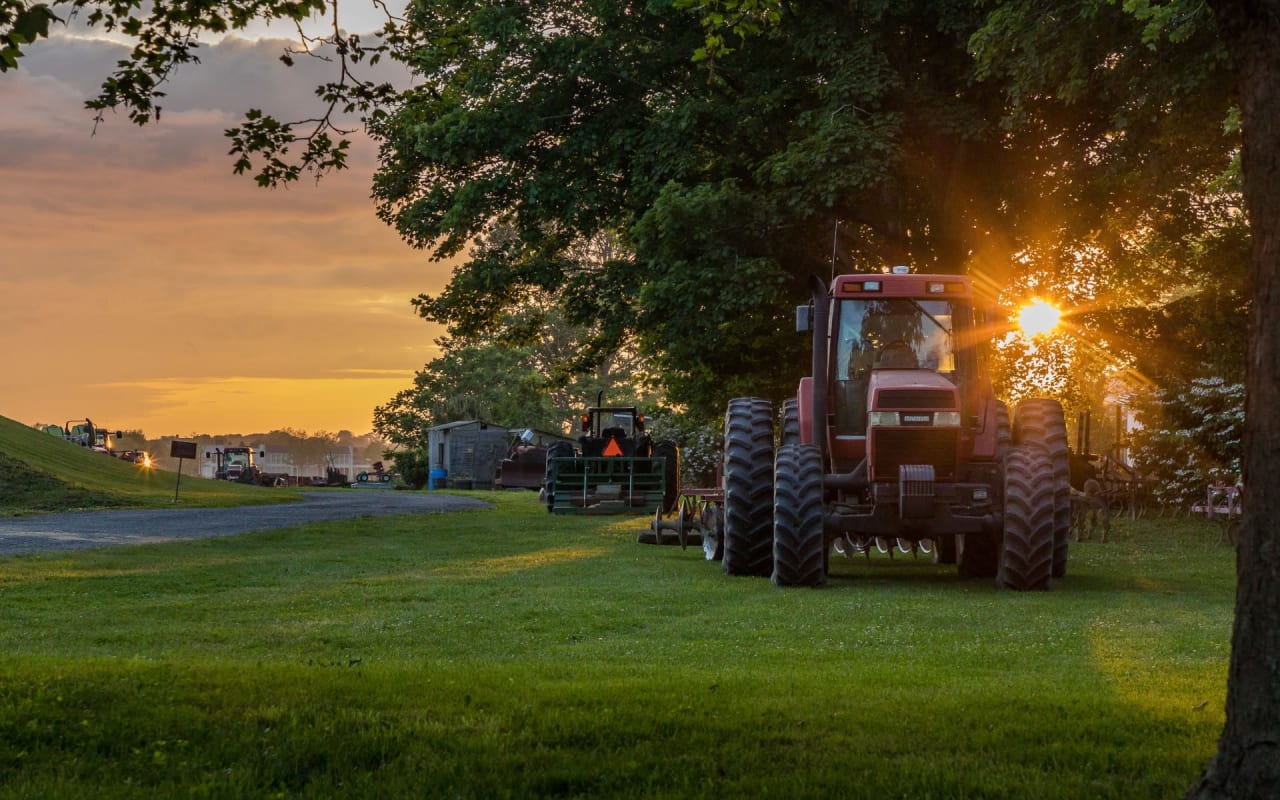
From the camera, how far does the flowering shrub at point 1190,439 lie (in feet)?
106

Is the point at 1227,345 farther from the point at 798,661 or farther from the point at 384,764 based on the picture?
the point at 384,764

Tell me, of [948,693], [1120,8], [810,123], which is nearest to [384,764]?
[948,693]

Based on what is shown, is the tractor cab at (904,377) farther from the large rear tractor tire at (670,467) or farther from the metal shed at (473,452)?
the metal shed at (473,452)

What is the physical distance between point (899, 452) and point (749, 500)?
1865 mm

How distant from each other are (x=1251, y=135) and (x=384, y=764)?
4.38 metres

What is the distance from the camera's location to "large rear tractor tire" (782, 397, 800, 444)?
690 inches

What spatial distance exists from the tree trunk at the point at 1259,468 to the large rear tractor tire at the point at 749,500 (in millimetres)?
11107

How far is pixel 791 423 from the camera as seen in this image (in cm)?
1773

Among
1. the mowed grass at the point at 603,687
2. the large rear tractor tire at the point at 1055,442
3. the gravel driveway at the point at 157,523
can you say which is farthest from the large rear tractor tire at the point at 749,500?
the gravel driveway at the point at 157,523

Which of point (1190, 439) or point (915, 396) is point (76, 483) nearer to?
point (1190, 439)

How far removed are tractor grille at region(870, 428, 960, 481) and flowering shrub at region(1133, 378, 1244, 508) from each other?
1830cm

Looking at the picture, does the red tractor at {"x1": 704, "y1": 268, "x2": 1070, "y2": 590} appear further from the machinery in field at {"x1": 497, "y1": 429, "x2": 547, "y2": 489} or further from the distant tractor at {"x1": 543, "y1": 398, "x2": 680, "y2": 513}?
the machinery in field at {"x1": 497, "y1": 429, "x2": 547, "y2": 489}

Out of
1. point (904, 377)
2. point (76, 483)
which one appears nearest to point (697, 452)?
point (76, 483)

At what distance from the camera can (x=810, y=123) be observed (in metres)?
25.4
